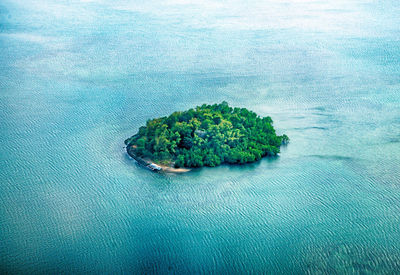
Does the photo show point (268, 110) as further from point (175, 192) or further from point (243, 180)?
point (175, 192)

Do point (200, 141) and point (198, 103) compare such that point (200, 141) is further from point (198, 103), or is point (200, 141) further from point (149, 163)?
point (198, 103)

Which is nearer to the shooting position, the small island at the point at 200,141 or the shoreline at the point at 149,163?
the shoreline at the point at 149,163

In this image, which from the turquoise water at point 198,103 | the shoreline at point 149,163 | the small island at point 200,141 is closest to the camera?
the turquoise water at point 198,103

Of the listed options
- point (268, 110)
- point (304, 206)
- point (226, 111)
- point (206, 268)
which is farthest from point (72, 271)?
point (268, 110)

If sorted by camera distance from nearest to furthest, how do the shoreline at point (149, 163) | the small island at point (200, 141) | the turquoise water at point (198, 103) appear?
Result: the turquoise water at point (198, 103) → the shoreline at point (149, 163) → the small island at point (200, 141)

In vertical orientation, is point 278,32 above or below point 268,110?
above
